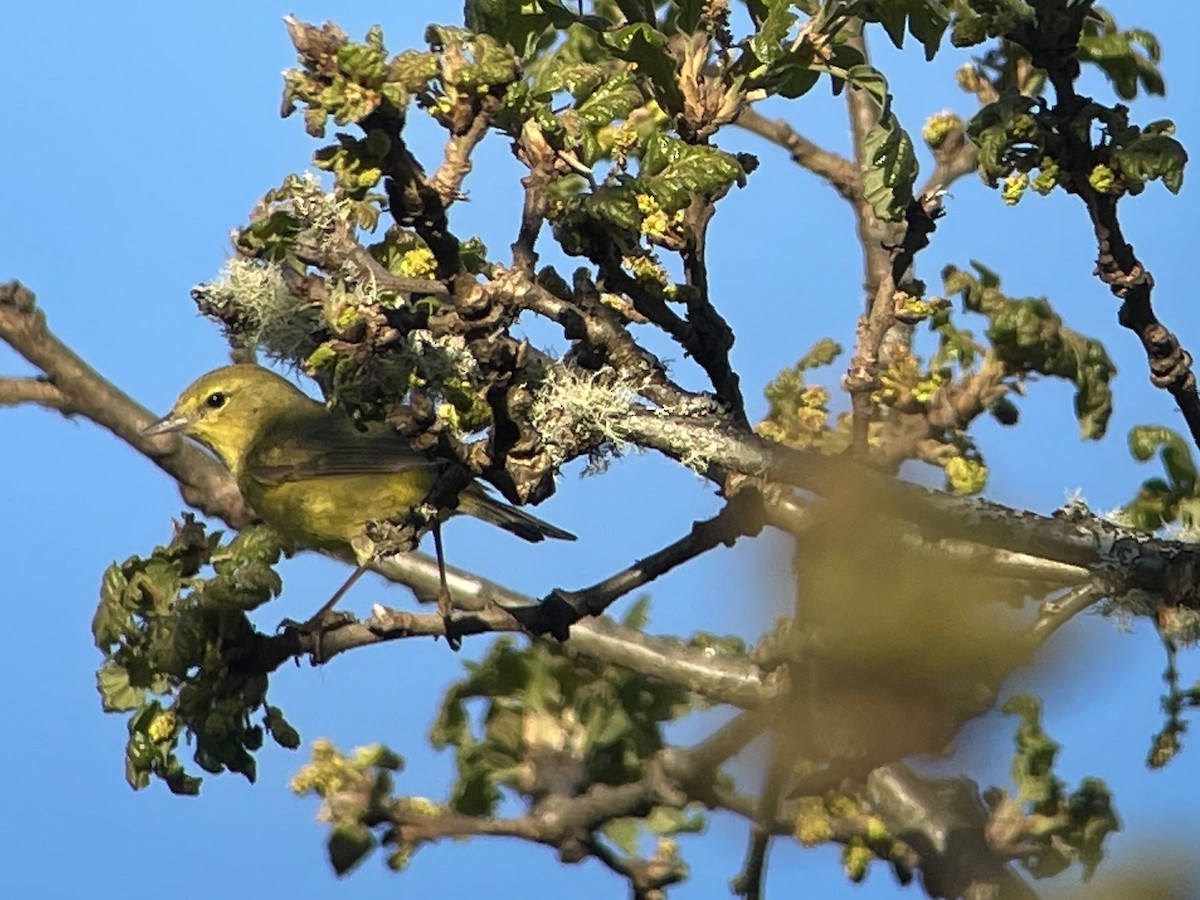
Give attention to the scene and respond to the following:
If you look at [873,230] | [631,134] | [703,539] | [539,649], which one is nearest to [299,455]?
[539,649]

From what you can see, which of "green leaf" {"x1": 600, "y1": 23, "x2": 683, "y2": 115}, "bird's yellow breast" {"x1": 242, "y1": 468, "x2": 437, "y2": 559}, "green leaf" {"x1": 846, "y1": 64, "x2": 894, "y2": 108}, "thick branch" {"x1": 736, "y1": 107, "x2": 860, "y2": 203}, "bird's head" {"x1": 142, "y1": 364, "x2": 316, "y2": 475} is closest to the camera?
"green leaf" {"x1": 600, "y1": 23, "x2": 683, "y2": 115}

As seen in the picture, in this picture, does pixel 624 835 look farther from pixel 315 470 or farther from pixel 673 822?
pixel 315 470

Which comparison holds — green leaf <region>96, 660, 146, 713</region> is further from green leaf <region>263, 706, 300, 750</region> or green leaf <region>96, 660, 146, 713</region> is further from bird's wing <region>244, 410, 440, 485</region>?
bird's wing <region>244, 410, 440, 485</region>

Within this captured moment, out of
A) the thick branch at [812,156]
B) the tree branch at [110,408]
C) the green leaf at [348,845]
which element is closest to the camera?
the green leaf at [348,845]

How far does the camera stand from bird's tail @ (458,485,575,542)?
4.35 metres

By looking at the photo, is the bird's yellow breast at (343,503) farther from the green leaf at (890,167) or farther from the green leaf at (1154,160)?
the green leaf at (1154,160)

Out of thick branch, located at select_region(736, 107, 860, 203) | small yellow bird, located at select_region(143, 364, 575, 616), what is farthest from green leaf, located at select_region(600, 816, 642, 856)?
thick branch, located at select_region(736, 107, 860, 203)

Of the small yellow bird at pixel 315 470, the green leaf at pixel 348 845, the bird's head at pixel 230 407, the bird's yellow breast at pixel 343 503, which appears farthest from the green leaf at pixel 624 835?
the bird's head at pixel 230 407

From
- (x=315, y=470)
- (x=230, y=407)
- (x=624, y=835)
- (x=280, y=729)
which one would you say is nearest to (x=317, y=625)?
(x=280, y=729)

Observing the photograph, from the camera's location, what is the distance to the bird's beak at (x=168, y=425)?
4.66 m

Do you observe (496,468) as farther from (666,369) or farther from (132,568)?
(132,568)

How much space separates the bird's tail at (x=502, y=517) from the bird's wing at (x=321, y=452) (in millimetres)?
185

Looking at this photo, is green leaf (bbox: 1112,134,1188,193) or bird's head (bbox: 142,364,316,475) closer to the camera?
green leaf (bbox: 1112,134,1188,193)

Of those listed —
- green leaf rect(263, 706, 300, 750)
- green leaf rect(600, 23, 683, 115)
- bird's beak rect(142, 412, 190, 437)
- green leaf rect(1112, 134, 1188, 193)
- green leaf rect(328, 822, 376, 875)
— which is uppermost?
bird's beak rect(142, 412, 190, 437)
